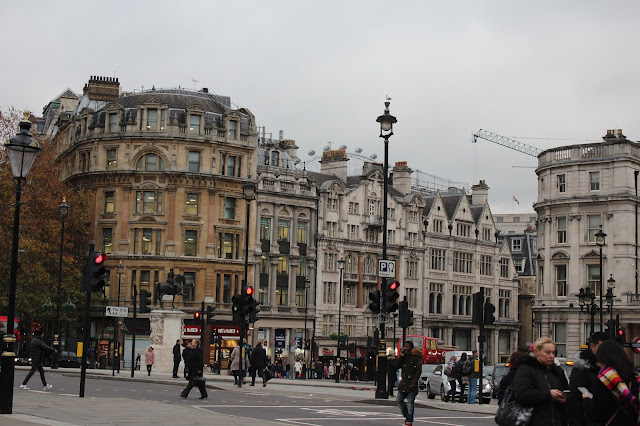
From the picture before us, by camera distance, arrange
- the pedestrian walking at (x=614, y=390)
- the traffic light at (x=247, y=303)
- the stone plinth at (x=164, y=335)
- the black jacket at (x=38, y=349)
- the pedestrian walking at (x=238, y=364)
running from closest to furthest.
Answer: the pedestrian walking at (x=614, y=390)
the black jacket at (x=38, y=349)
the pedestrian walking at (x=238, y=364)
the traffic light at (x=247, y=303)
the stone plinth at (x=164, y=335)

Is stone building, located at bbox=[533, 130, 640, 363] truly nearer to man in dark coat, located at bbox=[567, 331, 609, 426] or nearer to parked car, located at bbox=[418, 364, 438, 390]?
parked car, located at bbox=[418, 364, 438, 390]

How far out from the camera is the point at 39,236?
2753 inches

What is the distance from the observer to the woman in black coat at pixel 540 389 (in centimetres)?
1038

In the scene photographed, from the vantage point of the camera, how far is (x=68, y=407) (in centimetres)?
2169

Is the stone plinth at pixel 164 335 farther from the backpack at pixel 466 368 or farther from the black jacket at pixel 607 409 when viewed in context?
the black jacket at pixel 607 409

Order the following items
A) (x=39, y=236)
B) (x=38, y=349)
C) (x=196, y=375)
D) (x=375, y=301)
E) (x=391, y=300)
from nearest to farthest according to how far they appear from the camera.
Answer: (x=196, y=375) → (x=38, y=349) → (x=391, y=300) → (x=375, y=301) → (x=39, y=236)

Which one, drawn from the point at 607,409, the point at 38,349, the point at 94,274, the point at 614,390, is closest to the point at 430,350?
the point at 38,349

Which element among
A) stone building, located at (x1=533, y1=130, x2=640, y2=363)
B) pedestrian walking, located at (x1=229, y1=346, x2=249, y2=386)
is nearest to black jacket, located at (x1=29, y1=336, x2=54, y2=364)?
pedestrian walking, located at (x1=229, y1=346, x2=249, y2=386)

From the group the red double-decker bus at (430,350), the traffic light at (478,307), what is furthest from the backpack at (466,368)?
the red double-decker bus at (430,350)

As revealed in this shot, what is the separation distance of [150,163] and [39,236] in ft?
36.3

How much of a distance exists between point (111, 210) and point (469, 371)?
48370 millimetres

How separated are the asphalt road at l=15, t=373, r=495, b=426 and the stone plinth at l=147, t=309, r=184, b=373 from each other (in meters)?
15.0

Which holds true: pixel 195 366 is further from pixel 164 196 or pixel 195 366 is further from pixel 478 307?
pixel 164 196

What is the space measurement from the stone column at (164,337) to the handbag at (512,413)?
41325mm
